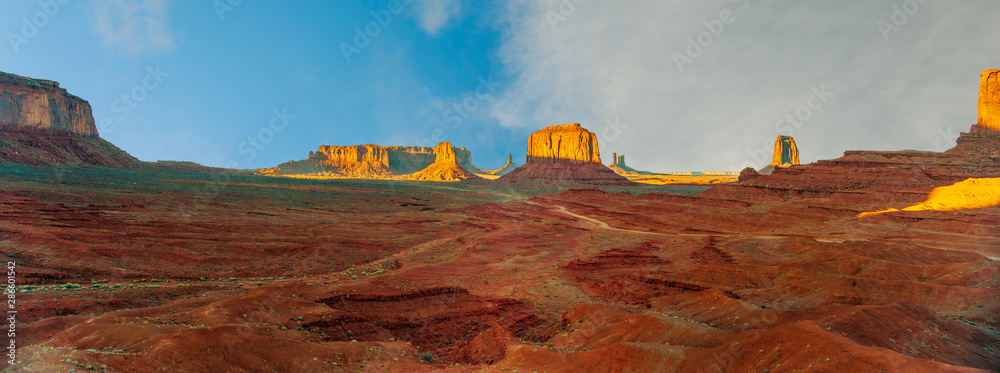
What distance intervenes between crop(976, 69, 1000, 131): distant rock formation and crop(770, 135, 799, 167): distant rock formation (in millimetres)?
105185

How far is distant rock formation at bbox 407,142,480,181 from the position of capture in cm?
17975

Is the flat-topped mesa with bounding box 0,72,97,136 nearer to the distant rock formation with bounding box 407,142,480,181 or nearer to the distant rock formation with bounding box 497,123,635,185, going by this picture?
the distant rock formation with bounding box 407,142,480,181

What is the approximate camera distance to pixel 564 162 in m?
146

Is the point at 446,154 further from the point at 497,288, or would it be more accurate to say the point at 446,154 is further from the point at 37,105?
the point at 497,288

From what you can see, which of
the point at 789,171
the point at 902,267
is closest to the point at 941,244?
the point at 902,267

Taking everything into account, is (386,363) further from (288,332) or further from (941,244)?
(941,244)

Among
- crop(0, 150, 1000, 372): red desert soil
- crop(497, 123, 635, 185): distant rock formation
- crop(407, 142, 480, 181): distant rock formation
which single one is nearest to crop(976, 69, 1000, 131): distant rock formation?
crop(0, 150, 1000, 372): red desert soil

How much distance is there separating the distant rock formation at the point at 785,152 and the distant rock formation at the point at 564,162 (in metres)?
68.9

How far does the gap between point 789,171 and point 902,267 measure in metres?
57.9

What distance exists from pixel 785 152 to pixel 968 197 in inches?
5519

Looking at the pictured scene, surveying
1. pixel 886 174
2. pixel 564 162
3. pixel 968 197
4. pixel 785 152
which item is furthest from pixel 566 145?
pixel 968 197

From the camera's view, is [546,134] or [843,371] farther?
[546,134]

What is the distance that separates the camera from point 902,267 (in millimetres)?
19062

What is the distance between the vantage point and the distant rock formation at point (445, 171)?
180 m
